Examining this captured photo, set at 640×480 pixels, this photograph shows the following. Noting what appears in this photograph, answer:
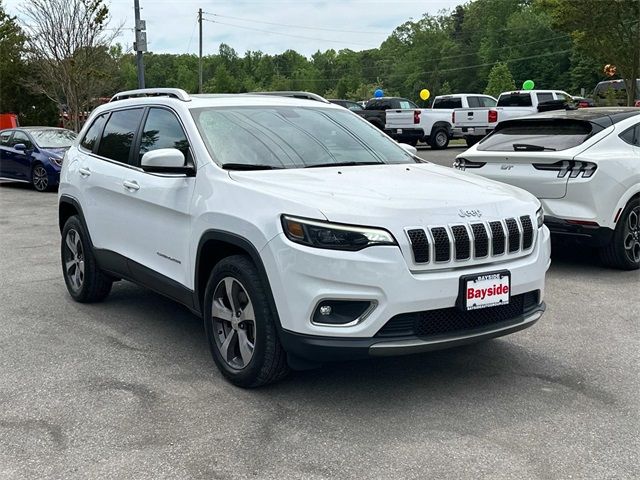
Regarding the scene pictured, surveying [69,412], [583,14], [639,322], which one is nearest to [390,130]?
[583,14]

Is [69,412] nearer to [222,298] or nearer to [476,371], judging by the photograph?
[222,298]

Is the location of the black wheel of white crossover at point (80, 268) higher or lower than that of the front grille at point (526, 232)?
lower

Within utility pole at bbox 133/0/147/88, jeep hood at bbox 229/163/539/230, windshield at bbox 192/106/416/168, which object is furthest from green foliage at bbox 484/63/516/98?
jeep hood at bbox 229/163/539/230

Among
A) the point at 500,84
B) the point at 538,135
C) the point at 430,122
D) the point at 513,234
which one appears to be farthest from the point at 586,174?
the point at 500,84

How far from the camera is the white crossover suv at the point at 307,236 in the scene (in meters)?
3.69

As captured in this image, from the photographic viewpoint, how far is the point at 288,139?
4906mm

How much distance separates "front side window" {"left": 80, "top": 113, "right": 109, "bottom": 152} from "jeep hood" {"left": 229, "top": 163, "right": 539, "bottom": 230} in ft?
7.72

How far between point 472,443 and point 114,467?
1709mm

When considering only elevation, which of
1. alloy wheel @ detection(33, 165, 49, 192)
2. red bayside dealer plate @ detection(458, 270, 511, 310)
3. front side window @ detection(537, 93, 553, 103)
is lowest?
alloy wheel @ detection(33, 165, 49, 192)

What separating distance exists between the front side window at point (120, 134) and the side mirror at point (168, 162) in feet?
3.43

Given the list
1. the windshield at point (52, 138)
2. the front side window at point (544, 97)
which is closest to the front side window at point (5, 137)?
the windshield at point (52, 138)

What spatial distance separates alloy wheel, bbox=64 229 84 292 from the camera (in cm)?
630

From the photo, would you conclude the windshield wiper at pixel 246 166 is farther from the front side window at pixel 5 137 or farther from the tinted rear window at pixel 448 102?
the tinted rear window at pixel 448 102

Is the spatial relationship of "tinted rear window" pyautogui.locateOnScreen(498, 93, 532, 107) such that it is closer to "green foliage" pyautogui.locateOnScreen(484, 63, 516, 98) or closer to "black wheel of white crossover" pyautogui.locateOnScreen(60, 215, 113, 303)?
"black wheel of white crossover" pyautogui.locateOnScreen(60, 215, 113, 303)
